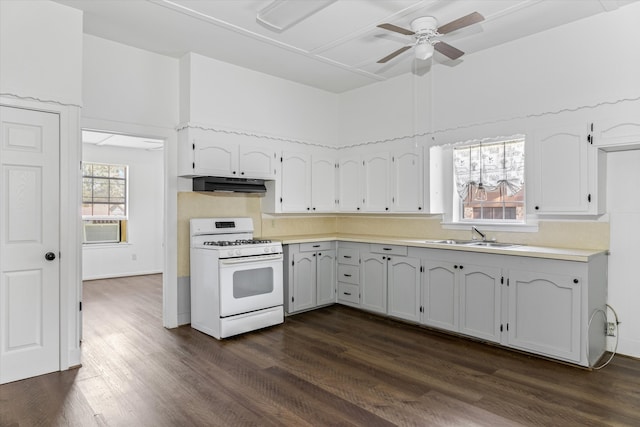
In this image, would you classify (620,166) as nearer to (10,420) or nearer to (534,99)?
(534,99)

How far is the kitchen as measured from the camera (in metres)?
3.33

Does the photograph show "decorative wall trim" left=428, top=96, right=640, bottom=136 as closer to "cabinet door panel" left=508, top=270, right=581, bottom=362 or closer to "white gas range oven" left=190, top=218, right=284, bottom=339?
"cabinet door panel" left=508, top=270, right=581, bottom=362

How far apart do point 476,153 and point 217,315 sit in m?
3.32

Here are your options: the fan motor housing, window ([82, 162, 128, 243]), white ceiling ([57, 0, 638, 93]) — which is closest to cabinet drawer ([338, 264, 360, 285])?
white ceiling ([57, 0, 638, 93])

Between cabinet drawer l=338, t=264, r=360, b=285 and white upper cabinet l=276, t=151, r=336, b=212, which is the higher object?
white upper cabinet l=276, t=151, r=336, b=212

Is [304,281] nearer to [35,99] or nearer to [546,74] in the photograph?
[35,99]

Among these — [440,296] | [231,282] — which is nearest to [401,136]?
[440,296]

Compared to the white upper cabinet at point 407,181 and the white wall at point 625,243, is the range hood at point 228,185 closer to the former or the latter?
the white upper cabinet at point 407,181

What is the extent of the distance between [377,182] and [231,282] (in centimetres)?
230

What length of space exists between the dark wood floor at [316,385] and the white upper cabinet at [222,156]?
1.79 metres

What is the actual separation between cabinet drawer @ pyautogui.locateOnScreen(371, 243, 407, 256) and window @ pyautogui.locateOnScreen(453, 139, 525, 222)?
83 centimetres

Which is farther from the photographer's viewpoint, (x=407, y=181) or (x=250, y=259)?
(x=407, y=181)

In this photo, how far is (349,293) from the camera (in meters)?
5.07

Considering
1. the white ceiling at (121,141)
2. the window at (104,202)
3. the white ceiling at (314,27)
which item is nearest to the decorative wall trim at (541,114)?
the white ceiling at (314,27)
